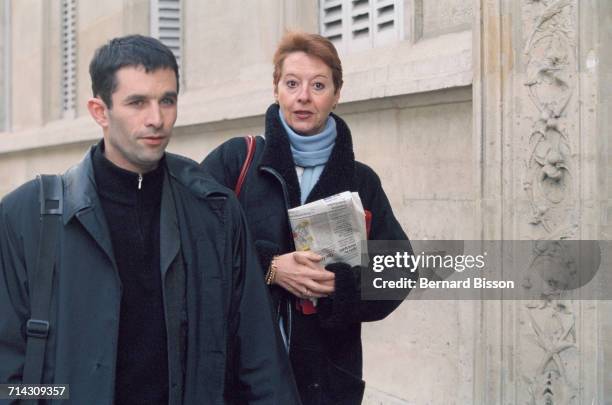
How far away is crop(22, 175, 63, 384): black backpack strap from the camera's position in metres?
2.08

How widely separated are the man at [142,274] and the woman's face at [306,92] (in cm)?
49

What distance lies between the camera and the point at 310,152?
282 centimetres

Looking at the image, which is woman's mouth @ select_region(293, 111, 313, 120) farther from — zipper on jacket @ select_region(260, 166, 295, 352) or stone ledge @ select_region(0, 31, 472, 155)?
stone ledge @ select_region(0, 31, 472, 155)

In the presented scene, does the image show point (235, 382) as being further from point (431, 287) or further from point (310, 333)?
point (431, 287)

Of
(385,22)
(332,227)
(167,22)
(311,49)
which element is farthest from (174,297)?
(167,22)

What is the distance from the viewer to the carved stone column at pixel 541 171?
12.4 ft

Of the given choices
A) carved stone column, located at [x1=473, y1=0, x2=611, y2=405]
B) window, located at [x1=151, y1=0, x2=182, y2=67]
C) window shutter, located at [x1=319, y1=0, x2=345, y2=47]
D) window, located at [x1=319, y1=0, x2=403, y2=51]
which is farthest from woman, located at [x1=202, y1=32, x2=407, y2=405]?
window, located at [x1=151, y1=0, x2=182, y2=67]

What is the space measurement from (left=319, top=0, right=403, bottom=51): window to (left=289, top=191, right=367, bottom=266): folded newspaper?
3204 millimetres

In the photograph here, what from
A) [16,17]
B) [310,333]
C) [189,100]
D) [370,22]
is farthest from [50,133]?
[310,333]

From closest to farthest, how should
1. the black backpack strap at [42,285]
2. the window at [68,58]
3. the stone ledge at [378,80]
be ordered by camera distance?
the black backpack strap at [42,285] < the stone ledge at [378,80] < the window at [68,58]

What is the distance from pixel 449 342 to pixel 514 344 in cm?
74

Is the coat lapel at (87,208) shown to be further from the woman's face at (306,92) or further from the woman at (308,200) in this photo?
the woman's face at (306,92)

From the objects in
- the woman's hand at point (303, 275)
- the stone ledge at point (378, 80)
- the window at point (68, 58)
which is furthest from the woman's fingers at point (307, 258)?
the window at point (68, 58)

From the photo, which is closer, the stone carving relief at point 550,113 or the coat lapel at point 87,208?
the coat lapel at point 87,208
